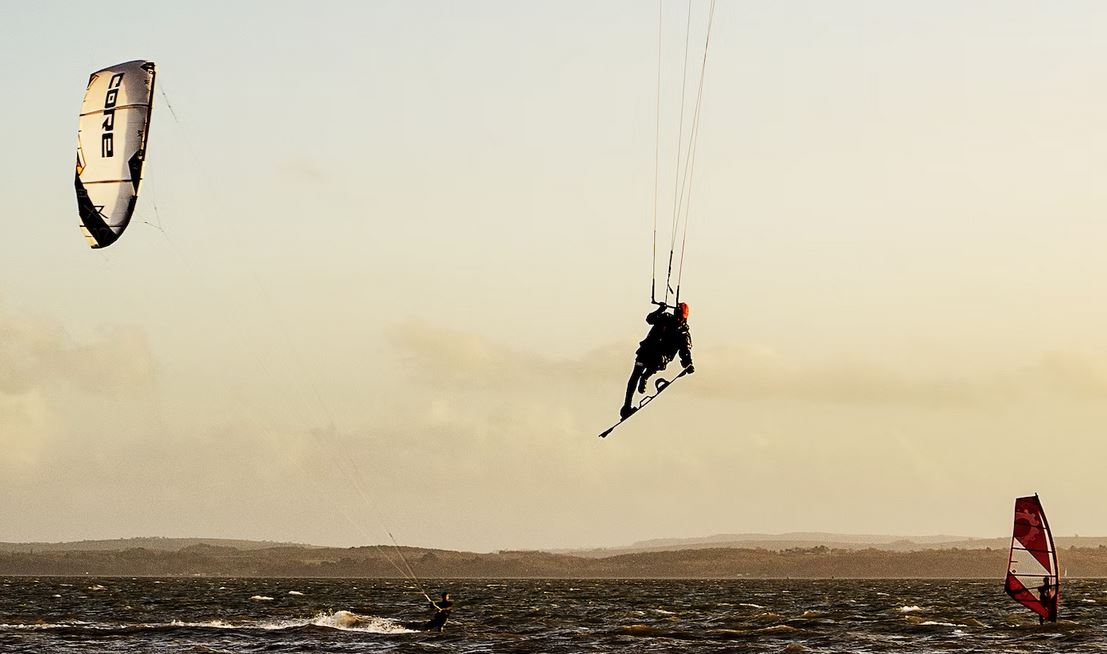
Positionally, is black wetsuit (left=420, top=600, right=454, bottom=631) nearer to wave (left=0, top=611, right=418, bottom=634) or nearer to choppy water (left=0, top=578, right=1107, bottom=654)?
choppy water (left=0, top=578, right=1107, bottom=654)

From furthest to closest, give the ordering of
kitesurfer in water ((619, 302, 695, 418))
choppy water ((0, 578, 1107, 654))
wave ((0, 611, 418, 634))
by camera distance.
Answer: wave ((0, 611, 418, 634)) → choppy water ((0, 578, 1107, 654)) → kitesurfer in water ((619, 302, 695, 418))

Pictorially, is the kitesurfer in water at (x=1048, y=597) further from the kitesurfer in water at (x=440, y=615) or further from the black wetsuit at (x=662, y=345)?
the black wetsuit at (x=662, y=345)

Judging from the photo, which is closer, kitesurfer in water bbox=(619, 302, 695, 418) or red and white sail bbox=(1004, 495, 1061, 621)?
kitesurfer in water bbox=(619, 302, 695, 418)

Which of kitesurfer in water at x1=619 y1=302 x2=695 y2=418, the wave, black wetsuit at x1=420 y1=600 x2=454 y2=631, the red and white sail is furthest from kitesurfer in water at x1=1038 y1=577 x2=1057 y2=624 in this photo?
kitesurfer in water at x1=619 y1=302 x2=695 y2=418

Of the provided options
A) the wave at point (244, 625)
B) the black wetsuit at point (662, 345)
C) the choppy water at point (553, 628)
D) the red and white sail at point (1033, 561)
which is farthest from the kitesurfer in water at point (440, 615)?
the black wetsuit at point (662, 345)

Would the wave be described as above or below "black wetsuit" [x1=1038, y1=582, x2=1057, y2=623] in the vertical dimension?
below

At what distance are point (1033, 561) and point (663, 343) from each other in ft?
98.2

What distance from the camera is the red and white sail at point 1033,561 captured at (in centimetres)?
4625

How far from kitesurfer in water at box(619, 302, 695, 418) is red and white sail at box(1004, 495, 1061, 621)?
26448 millimetres

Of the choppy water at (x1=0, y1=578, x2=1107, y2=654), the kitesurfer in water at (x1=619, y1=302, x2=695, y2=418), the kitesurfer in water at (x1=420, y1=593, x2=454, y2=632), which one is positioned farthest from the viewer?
the kitesurfer in water at (x1=420, y1=593, x2=454, y2=632)

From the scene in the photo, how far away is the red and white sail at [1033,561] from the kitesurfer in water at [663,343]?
2645 centimetres

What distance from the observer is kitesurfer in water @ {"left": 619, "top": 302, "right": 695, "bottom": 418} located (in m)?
23.1

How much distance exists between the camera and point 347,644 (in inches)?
1836

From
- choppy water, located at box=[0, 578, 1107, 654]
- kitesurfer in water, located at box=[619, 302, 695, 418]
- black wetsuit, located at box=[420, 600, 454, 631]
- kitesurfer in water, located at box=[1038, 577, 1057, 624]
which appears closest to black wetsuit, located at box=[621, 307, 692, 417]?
kitesurfer in water, located at box=[619, 302, 695, 418]
